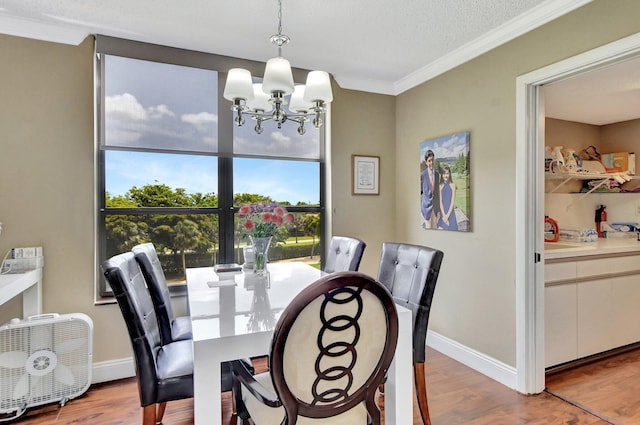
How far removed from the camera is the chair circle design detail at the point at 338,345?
1.13m

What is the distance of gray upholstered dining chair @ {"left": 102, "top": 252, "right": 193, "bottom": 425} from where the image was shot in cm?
138

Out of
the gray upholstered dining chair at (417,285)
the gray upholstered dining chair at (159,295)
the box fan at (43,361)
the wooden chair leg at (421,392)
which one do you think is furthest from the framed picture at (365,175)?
the box fan at (43,361)

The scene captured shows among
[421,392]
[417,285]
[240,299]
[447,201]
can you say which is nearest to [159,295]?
[240,299]

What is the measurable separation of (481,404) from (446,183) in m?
1.66

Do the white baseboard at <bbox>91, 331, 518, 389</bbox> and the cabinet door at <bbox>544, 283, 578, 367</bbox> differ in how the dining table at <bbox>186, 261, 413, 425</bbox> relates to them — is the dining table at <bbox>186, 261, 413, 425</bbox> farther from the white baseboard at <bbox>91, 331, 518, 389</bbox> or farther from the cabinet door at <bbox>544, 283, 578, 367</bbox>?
the cabinet door at <bbox>544, 283, 578, 367</bbox>

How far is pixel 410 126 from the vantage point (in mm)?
3455

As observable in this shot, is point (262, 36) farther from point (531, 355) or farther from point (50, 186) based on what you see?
point (531, 355)

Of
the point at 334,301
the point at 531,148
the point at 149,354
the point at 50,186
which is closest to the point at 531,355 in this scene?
the point at 531,148

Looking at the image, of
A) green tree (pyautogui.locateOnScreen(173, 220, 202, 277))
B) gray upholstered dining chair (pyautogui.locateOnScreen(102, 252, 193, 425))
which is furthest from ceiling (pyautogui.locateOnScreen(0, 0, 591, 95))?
gray upholstered dining chair (pyautogui.locateOnScreen(102, 252, 193, 425))

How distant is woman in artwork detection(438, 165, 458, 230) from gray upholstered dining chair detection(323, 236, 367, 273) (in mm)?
875

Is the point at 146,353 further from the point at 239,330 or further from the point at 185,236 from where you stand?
the point at 185,236

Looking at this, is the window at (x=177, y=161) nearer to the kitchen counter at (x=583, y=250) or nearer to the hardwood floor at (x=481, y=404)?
the hardwood floor at (x=481, y=404)

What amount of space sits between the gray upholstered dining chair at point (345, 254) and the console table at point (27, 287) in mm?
1962

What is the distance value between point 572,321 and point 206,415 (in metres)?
2.75
